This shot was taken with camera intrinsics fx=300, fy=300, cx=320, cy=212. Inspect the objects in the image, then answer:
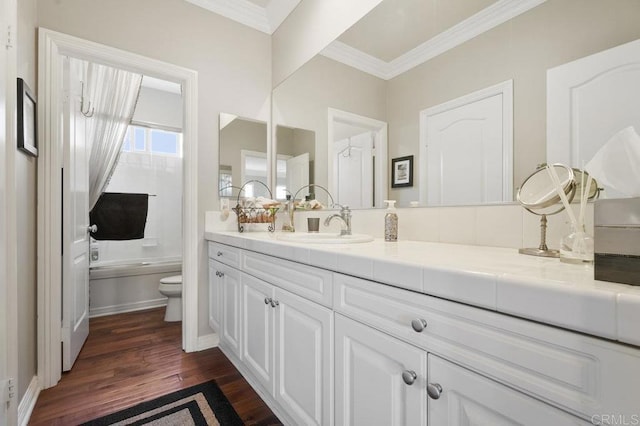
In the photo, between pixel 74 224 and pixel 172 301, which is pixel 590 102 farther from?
pixel 172 301

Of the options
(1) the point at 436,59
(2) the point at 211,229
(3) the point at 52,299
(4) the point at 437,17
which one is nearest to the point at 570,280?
(1) the point at 436,59

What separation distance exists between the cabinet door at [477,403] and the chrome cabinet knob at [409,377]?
0.04 m

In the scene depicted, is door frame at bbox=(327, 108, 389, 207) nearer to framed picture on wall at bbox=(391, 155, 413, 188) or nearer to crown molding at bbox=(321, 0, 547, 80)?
framed picture on wall at bbox=(391, 155, 413, 188)

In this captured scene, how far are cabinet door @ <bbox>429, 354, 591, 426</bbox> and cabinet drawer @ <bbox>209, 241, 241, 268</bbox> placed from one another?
4.03 ft

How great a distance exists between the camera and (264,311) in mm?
1392

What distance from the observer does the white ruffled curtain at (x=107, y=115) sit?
262 cm

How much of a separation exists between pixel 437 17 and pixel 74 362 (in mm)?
2892

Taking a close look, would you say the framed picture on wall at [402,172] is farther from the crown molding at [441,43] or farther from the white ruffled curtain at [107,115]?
the white ruffled curtain at [107,115]

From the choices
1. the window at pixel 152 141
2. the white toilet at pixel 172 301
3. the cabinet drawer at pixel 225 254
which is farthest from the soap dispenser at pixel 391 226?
the window at pixel 152 141

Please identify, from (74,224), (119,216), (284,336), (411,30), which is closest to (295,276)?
(284,336)

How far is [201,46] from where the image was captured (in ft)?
7.21

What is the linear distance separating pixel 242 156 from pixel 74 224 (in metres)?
1.20

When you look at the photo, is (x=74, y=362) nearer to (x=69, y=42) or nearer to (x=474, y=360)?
(x=69, y=42)

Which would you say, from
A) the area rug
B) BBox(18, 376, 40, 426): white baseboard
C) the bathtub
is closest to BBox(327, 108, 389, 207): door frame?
the area rug
